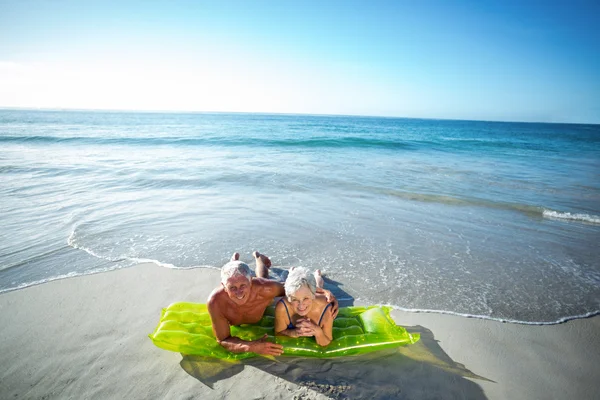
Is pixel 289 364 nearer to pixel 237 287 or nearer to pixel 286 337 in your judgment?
pixel 286 337

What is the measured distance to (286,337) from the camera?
3.37m

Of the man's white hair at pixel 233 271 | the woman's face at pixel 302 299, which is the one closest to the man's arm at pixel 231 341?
the man's white hair at pixel 233 271

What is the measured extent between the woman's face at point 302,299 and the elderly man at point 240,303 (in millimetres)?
383

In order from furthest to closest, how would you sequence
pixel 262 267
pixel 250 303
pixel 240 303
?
pixel 262 267 < pixel 250 303 < pixel 240 303

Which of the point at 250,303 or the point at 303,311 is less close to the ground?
the point at 303,311

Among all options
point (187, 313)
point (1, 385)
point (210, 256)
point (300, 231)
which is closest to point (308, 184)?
point (300, 231)

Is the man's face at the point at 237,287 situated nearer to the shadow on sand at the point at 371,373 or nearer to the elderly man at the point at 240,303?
the elderly man at the point at 240,303

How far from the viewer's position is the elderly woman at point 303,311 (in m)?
2.98

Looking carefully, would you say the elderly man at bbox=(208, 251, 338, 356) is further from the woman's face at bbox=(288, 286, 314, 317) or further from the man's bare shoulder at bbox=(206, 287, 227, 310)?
the woman's face at bbox=(288, 286, 314, 317)

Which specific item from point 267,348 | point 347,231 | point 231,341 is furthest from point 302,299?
point 347,231

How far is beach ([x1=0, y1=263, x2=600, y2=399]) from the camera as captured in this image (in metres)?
2.90

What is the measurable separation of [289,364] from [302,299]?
83 centimetres

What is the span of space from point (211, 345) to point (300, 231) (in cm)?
371

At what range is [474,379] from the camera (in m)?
3.04
